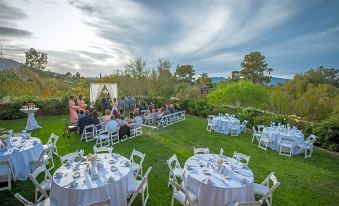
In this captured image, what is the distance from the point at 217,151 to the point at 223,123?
146 inches

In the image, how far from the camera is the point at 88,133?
10.5 meters

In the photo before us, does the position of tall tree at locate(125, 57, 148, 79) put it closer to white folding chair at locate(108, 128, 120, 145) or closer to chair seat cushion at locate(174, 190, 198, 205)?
white folding chair at locate(108, 128, 120, 145)

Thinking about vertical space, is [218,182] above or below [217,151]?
above

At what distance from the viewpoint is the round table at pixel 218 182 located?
447cm

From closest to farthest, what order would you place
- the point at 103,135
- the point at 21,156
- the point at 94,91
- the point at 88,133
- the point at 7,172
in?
the point at 7,172 < the point at 21,156 < the point at 103,135 < the point at 88,133 < the point at 94,91

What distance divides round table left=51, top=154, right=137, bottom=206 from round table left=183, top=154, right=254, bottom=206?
58.7 inches

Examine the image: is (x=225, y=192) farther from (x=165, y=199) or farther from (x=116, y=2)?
(x=116, y=2)

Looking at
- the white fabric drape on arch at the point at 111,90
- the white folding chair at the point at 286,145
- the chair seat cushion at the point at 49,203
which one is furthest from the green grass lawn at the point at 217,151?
the white fabric drape on arch at the point at 111,90

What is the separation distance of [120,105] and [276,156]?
45.4 feet

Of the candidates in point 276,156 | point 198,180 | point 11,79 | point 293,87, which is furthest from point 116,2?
point 293,87

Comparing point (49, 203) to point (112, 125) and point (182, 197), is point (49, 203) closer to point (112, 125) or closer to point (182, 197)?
point (182, 197)

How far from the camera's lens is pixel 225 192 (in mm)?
4453

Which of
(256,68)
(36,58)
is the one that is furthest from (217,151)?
(36,58)

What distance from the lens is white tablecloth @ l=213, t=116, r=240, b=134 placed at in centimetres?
1297
